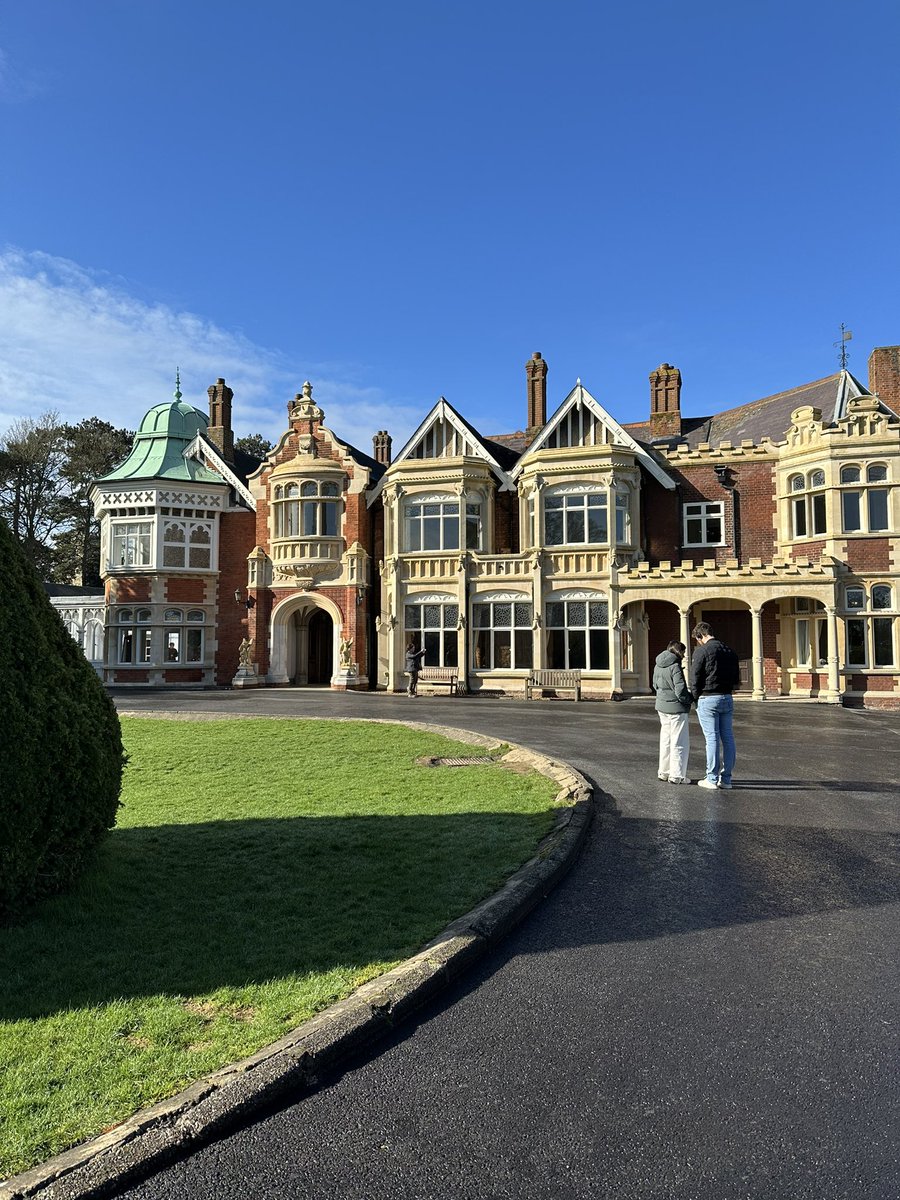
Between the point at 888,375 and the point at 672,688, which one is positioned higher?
the point at 888,375

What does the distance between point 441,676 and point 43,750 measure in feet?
78.8

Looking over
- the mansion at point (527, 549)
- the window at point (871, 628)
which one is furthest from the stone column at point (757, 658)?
the window at point (871, 628)

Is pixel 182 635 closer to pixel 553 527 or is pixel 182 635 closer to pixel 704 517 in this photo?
pixel 553 527

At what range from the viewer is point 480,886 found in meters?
5.66

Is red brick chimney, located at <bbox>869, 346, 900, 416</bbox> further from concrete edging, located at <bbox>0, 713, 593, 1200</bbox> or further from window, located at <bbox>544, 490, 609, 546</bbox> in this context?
concrete edging, located at <bbox>0, 713, 593, 1200</bbox>

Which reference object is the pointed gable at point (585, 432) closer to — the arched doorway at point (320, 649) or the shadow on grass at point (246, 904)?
the arched doorway at point (320, 649)

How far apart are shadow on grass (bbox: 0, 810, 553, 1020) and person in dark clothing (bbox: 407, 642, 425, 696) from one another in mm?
20189

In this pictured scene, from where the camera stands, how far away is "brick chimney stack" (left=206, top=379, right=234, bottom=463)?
121ft

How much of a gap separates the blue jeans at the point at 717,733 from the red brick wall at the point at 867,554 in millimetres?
18683

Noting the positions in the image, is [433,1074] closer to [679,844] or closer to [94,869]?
[94,869]

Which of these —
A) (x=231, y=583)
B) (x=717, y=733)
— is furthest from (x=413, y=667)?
(x=717, y=733)

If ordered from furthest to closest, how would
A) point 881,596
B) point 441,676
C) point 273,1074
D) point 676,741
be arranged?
point 441,676 < point 881,596 < point 676,741 < point 273,1074

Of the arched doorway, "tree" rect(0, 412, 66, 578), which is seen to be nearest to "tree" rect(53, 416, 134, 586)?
"tree" rect(0, 412, 66, 578)

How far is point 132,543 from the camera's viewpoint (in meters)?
33.5
